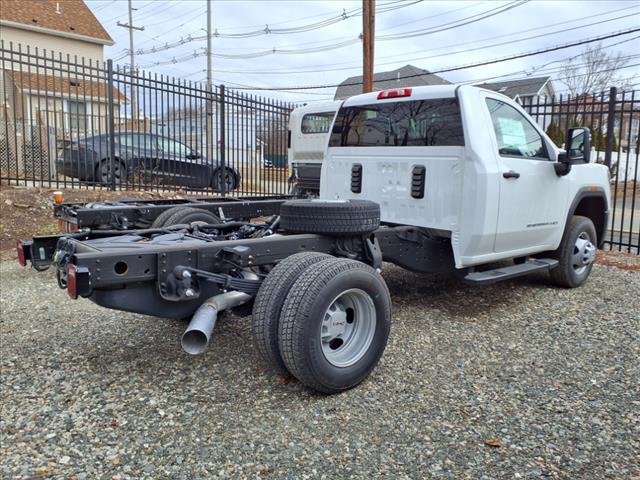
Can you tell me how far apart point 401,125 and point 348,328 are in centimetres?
245

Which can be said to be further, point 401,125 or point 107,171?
point 107,171

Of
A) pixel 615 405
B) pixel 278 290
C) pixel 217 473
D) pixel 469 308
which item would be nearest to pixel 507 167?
pixel 469 308

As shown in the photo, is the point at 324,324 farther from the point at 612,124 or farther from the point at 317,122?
the point at 317,122

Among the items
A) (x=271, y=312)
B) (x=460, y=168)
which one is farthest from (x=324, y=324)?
(x=460, y=168)

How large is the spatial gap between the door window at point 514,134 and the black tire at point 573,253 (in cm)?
103

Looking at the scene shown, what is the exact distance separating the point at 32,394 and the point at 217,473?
5.25 ft

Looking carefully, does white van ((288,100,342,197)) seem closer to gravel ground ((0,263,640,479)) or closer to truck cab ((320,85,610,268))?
truck cab ((320,85,610,268))

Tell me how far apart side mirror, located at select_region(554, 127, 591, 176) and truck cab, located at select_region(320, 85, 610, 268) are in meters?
0.01

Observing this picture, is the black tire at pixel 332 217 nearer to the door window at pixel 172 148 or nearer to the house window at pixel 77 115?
the house window at pixel 77 115

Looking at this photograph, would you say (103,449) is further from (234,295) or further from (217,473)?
(234,295)

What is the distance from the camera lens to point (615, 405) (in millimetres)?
3449

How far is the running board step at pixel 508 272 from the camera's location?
16.3 ft

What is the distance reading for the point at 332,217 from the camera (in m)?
4.03

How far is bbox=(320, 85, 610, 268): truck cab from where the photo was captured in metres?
4.81
